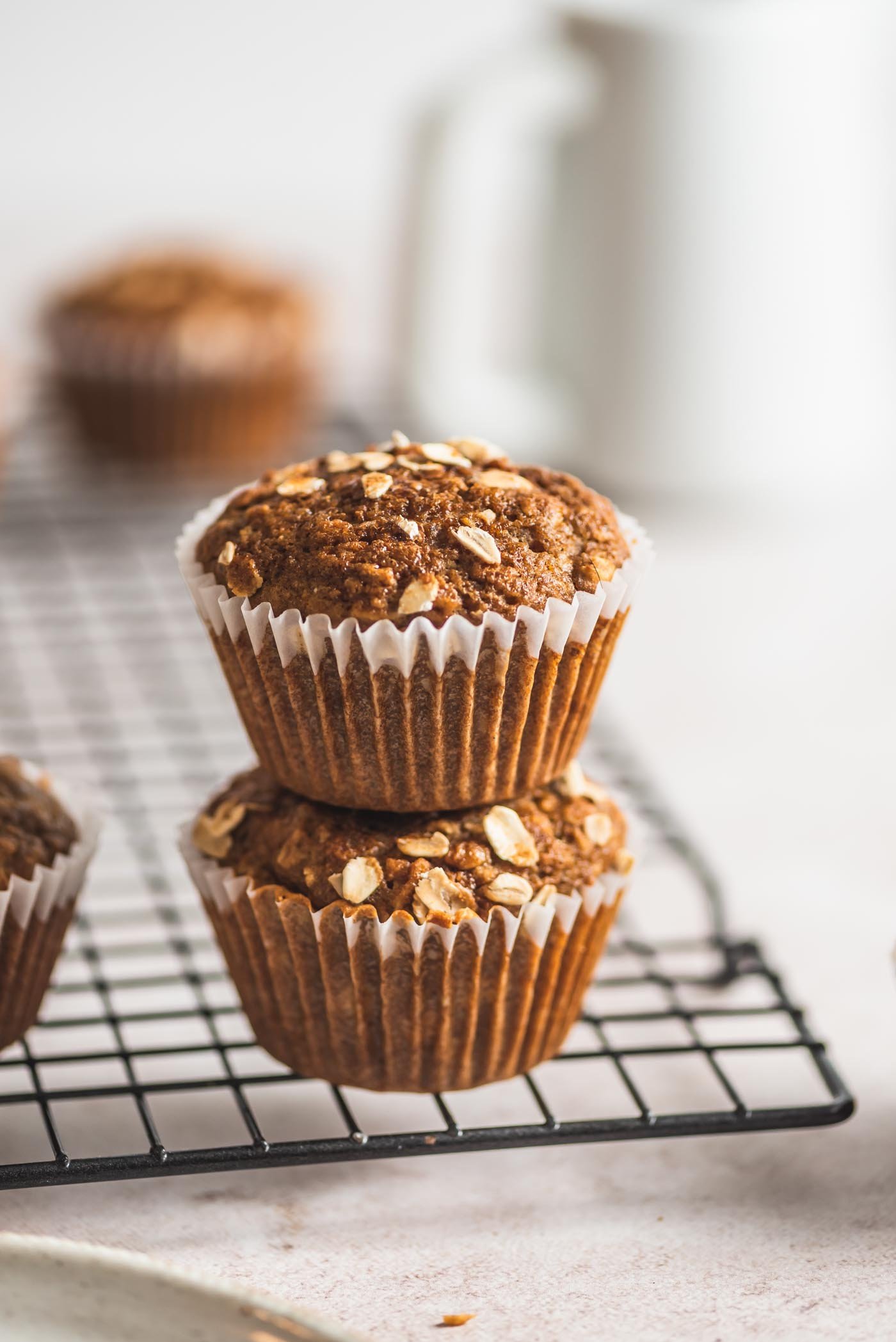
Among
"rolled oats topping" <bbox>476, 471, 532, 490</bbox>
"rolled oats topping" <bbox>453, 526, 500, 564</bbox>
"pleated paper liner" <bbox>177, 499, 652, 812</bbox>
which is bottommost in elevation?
"pleated paper liner" <bbox>177, 499, 652, 812</bbox>

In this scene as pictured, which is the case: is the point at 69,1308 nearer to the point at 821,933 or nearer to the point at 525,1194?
the point at 525,1194

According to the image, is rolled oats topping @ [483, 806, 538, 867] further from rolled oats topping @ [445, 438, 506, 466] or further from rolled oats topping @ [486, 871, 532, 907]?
rolled oats topping @ [445, 438, 506, 466]

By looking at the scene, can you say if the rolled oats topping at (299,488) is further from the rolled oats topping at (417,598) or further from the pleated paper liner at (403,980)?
the pleated paper liner at (403,980)

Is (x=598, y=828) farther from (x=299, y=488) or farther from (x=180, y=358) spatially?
(x=180, y=358)

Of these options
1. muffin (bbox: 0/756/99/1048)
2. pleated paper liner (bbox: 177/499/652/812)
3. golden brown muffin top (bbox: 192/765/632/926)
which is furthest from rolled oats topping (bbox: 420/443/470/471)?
muffin (bbox: 0/756/99/1048)

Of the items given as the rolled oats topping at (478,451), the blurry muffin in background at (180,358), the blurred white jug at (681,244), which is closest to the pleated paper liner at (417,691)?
the rolled oats topping at (478,451)

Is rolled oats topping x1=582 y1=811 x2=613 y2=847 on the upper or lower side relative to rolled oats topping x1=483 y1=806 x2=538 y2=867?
lower

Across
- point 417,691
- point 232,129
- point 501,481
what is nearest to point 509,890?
point 417,691

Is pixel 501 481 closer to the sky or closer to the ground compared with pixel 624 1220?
closer to the sky
